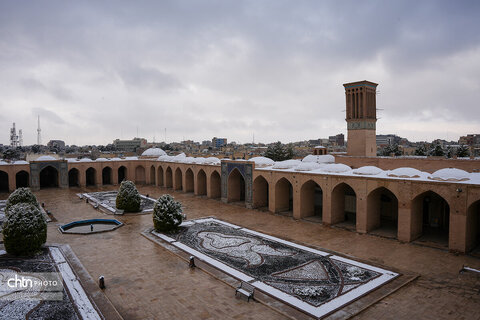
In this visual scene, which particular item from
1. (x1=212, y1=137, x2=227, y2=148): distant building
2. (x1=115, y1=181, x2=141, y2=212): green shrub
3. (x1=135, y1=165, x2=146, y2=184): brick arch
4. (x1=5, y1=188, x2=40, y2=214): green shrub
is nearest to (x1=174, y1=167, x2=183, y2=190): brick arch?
(x1=135, y1=165, x2=146, y2=184): brick arch

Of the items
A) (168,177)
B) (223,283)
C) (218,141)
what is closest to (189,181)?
(168,177)

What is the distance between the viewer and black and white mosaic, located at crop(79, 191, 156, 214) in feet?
61.9

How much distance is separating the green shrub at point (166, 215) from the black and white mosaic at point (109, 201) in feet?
16.5

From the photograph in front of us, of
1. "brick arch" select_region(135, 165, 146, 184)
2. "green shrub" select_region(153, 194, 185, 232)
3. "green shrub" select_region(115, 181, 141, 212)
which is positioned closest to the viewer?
"green shrub" select_region(153, 194, 185, 232)

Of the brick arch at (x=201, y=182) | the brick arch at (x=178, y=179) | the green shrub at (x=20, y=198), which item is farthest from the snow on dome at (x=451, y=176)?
the brick arch at (x=178, y=179)

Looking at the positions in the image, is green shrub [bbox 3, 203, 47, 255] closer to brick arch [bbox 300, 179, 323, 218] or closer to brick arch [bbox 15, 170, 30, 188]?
brick arch [bbox 300, 179, 323, 218]

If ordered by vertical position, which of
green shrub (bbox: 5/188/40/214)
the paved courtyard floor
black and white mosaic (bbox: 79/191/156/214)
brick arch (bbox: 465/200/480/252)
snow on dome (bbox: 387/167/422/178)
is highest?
snow on dome (bbox: 387/167/422/178)

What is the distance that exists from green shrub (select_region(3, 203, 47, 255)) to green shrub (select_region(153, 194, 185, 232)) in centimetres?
433

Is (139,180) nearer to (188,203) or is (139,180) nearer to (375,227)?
(188,203)

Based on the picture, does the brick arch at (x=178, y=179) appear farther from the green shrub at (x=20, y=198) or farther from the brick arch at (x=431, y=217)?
the brick arch at (x=431, y=217)

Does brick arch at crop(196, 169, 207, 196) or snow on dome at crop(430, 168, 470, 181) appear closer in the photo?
snow on dome at crop(430, 168, 470, 181)

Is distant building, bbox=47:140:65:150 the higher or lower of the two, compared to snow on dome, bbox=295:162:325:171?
higher

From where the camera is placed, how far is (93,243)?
1255cm

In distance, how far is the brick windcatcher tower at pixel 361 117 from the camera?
75.7 ft
